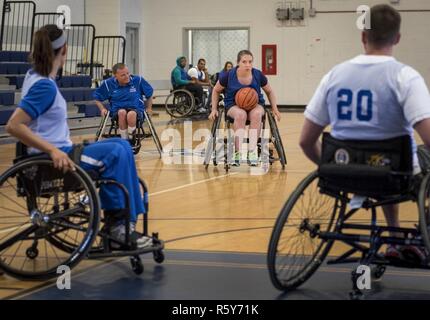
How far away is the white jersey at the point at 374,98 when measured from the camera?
2.86 m

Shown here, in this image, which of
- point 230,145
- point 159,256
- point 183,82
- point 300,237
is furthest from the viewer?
point 183,82

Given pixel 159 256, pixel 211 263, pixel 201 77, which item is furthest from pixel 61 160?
pixel 201 77

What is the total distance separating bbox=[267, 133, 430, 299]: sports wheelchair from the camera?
290cm

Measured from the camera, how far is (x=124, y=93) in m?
8.66

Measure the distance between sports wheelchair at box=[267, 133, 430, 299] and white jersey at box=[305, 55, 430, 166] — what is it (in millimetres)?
56

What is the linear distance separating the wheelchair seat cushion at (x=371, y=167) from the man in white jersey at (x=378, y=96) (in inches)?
1.9

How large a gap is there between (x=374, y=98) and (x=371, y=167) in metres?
0.25

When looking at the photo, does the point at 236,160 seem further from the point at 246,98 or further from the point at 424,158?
the point at 424,158

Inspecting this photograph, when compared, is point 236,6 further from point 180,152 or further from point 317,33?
point 180,152

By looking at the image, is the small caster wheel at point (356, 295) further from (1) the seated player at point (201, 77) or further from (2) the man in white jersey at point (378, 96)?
(1) the seated player at point (201, 77)

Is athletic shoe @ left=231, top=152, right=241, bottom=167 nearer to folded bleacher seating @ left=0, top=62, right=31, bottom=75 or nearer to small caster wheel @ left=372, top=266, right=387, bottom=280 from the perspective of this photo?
small caster wheel @ left=372, top=266, right=387, bottom=280

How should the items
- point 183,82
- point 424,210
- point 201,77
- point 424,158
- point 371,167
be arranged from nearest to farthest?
point 424,210
point 371,167
point 424,158
point 183,82
point 201,77

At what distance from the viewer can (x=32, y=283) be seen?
3.37m

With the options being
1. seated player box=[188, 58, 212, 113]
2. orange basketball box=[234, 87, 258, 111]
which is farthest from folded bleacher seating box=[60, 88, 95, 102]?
orange basketball box=[234, 87, 258, 111]
